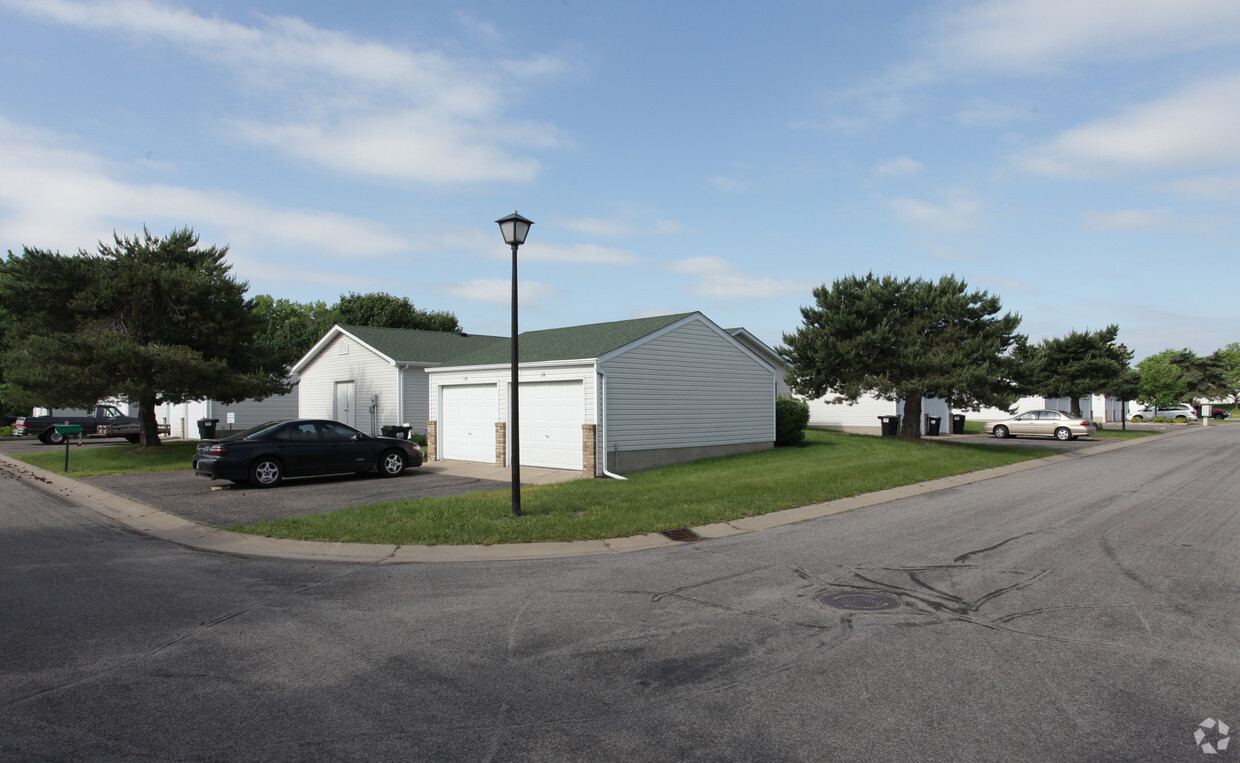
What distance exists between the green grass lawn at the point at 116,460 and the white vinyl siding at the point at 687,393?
13.3 meters

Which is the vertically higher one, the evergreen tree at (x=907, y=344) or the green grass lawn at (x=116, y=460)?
the evergreen tree at (x=907, y=344)

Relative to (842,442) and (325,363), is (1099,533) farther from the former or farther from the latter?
(325,363)

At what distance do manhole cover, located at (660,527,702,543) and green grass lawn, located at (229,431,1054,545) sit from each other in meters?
0.17

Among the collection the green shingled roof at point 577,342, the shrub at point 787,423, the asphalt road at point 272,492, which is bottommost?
the asphalt road at point 272,492

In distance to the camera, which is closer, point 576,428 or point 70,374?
point 576,428

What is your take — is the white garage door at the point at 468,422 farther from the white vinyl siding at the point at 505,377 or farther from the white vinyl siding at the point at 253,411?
the white vinyl siding at the point at 253,411

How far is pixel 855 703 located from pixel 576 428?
13448 mm

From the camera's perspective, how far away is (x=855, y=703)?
414 cm

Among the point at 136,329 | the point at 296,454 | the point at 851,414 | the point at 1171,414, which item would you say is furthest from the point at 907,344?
the point at 1171,414

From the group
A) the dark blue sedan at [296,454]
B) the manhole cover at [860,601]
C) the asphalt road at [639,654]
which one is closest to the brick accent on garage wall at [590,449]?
the dark blue sedan at [296,454]

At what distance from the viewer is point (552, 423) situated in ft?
59.1

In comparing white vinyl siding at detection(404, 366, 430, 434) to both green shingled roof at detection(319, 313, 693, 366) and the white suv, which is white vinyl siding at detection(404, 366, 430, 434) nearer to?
green shingled roof at detection(319, 313, 693, 366)

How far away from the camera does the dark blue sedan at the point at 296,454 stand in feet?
48.5

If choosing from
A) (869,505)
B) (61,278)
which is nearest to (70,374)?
(61,278)
